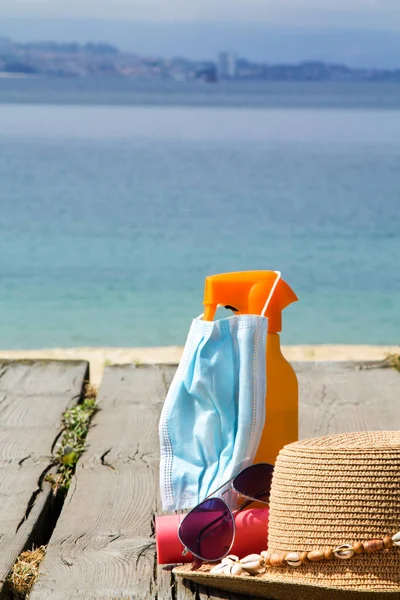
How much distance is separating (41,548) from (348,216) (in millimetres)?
20893

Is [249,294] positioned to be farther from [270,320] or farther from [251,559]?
[251,559]

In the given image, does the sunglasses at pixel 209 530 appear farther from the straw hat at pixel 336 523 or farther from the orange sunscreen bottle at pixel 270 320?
the orange sunscreen bottle at pixel 270 320

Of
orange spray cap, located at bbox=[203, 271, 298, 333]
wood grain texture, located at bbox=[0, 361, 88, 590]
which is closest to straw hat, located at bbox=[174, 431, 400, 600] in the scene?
orange spray cap, located at bbox=[203, 271, 298, 333]

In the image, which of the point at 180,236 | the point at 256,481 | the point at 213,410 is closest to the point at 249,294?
the point at 213,410

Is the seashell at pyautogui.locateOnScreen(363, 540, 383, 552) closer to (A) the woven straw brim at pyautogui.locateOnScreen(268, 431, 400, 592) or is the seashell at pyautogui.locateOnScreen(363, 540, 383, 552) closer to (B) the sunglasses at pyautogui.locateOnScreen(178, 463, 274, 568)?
(A) the woven straw brim at pyautogui.locateOnScreen(268, 431, 400, 592)

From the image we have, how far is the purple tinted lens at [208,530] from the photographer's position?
2.29 m

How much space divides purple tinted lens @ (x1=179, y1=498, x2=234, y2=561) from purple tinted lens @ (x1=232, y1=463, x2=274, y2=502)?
0.28 feet

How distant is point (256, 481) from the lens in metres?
2.40

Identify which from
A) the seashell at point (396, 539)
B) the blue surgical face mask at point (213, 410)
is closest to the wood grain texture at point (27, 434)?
the blue surgical face mask at point (213, 410)

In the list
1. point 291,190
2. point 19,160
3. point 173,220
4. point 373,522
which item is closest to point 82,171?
point 19,160

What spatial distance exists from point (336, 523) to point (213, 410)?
1.83 feet

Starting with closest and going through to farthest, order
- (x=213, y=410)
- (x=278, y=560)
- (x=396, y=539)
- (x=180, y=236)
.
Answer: (x=396, y=539), (x=278, y=560), (x=213, y=410), (x=180, y=236)

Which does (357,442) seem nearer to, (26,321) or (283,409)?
(283,409)

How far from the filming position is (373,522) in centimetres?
205
